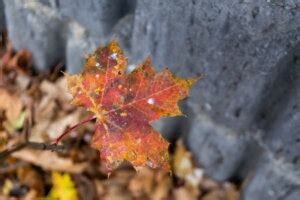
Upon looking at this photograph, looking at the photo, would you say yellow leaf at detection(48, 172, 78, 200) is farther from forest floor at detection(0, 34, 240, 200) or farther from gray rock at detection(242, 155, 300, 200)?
gray rock at detection(242, 155, 300, 200)

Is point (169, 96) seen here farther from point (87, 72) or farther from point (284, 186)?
point (284, 186)

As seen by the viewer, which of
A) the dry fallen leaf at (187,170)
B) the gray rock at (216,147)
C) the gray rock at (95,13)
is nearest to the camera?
the gray rock at (95,13)

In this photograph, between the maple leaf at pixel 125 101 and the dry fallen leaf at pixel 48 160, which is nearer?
the maple leaf at pixel 125 101

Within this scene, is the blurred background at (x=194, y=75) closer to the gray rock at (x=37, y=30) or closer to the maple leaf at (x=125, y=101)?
the gray rock at (x=37, y=30)

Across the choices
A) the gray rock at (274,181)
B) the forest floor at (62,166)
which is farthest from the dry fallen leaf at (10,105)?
the gray rock at (274,181)

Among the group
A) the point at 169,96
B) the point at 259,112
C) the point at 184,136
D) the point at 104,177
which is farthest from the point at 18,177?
the point at 259,112

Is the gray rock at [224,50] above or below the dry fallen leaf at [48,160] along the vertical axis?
above

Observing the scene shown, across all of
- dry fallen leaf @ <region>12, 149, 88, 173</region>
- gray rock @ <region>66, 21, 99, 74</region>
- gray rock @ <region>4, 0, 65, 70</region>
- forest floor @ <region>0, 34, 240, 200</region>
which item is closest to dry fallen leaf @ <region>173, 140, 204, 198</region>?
forest floor @ <region>0, 34, 240, 200</region>

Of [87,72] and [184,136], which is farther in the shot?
[184,136]
